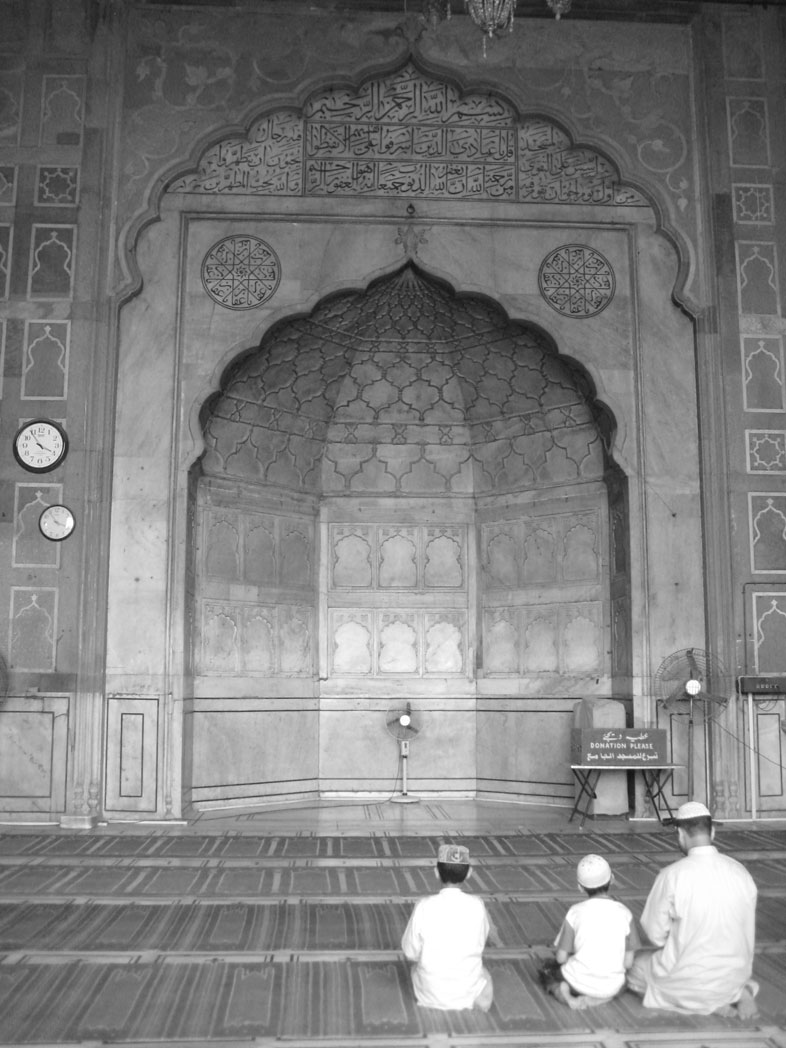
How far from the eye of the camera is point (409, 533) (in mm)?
10188

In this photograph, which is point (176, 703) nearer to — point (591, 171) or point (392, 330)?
point (392, 330)

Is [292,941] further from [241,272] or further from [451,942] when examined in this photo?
[241,272]

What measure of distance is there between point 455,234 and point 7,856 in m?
5.71

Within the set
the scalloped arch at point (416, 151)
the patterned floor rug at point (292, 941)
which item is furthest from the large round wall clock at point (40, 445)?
the patterned floor rug at point (292, 941)

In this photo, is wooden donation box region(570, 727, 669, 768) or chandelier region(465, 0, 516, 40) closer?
chandelier region(465, 0, 516, 40)

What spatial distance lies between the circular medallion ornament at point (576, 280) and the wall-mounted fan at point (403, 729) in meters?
3.77

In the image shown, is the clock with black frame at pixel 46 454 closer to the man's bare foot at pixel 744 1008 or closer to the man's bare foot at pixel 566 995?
the man's bare foot at pixel 566 995

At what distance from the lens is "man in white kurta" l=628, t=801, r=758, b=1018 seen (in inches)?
143

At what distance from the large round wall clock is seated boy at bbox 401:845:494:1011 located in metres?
5.41

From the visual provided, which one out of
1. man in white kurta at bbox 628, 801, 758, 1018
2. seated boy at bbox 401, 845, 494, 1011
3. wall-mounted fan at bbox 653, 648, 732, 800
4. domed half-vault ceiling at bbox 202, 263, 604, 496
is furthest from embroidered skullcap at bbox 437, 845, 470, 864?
domed half-vault ceiling at bbox 202, 263, 604, 496

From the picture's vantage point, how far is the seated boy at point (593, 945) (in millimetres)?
3752

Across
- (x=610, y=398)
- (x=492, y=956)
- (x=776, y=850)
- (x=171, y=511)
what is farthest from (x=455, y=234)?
(x=492, y=956)

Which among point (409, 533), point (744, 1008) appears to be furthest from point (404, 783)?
point (744, 1008)

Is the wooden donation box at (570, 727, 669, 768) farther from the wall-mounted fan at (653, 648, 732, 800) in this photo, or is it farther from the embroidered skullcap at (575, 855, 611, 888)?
the embroidered skullcap at (575, 855, 611, 888)
